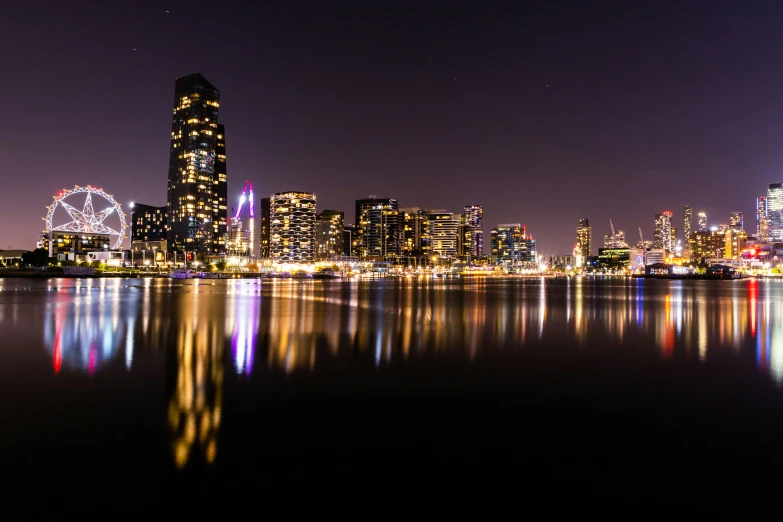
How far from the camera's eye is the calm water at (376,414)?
24.2ft

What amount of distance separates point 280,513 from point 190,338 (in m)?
15.9

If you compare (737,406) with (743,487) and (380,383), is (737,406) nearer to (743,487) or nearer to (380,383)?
(743,487)

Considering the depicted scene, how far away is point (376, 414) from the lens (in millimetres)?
10508

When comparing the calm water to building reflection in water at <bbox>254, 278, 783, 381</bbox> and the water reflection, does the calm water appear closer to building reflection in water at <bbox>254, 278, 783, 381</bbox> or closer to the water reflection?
the water reflection

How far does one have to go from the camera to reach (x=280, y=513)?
6293 millimetres

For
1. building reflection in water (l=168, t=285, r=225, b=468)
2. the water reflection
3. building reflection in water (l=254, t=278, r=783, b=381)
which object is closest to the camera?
building reflection in water (l=168, t=285, r=225, b=468)

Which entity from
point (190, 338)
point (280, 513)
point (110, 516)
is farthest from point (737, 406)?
point (190, 338)

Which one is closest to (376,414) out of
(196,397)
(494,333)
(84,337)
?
(196,397)

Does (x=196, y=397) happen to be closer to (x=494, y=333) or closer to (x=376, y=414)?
(x=376, y=414)

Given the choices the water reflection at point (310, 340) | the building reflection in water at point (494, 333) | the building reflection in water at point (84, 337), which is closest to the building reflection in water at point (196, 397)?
the water reflection at point (310, 340)

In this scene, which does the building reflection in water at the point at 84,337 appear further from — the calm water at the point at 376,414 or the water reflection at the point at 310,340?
the calm water at the point at 376,414

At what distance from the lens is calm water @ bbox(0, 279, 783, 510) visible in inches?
291

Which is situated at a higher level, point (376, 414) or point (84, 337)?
point (84, 337)

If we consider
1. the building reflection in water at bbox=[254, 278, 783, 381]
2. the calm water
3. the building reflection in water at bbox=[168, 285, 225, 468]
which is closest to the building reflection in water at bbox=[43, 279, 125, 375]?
the calm water
